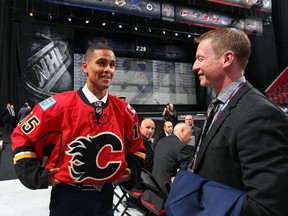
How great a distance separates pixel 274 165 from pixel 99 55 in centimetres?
108

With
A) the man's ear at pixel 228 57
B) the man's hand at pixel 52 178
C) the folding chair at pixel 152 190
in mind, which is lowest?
the folding chair at pixel 152 190

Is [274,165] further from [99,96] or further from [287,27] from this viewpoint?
[287,27]

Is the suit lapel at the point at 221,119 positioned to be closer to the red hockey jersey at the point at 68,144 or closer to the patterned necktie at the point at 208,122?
the patterned necktie at the point at 208,122

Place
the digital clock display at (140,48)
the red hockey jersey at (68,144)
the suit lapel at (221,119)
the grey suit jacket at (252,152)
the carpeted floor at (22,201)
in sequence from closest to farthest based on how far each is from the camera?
the grey suit jacket at (252,152), the suit lapel at (221,119), the red hockey jersey at (68,144), the carpeted floor at (22,201), the digital clock display at (140,48)

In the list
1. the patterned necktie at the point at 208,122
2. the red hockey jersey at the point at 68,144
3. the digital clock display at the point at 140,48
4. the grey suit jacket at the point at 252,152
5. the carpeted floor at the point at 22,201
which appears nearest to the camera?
the grey suit jacket at the point at 252,152

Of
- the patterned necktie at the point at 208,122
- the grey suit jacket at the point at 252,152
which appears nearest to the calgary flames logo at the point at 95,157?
the patterned necktie at the point at 208,122

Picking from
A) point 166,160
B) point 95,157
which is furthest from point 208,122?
point 166,160

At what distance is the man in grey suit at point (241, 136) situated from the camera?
760 mm

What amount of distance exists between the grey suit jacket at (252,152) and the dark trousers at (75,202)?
2.47ft

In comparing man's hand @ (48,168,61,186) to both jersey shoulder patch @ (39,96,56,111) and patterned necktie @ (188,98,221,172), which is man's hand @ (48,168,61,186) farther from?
patterned necktie @ (188,98,221,172)

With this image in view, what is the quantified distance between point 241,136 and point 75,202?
0.98 metres

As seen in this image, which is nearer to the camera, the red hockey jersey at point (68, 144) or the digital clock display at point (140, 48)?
the red hockey jersey at point (68, 144)

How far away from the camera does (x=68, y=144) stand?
1.40 metres

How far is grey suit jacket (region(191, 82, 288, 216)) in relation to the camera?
76 cm
